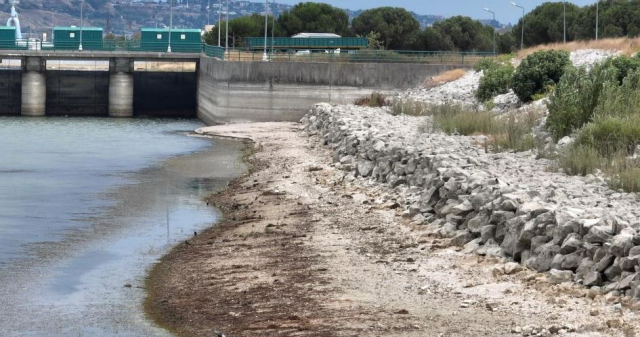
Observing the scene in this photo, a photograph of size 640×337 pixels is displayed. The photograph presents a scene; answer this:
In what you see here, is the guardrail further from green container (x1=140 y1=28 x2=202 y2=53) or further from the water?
the water

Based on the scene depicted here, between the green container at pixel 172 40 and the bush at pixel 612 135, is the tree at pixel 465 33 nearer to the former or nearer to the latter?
the green container at pixel 172 40

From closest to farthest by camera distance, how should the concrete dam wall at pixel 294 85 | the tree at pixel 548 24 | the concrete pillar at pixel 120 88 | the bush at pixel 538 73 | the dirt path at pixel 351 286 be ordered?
the dirt path at pixel 351 286, the bush at pixel 538 73, the concrete dam wall at pixel 294 85, the concrete pillar at pixel 120 88, the tree at pixel 548 24

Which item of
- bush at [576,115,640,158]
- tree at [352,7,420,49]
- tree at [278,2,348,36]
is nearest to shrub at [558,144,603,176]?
bush at [576,115,640,158]

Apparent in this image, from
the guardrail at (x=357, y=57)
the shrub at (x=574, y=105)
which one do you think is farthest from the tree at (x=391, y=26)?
the shrub at (x=574, y=105)

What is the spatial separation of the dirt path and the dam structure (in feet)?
113

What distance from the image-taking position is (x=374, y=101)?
55625 mm

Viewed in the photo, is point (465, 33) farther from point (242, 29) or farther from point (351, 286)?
point (351, 286)

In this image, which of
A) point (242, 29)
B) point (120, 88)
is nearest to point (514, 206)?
point (120, 88)

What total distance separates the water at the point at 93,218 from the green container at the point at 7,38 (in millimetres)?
19746

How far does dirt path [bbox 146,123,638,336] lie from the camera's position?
13984 mm

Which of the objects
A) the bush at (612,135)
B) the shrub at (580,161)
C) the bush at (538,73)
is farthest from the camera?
the bush at (538,73)

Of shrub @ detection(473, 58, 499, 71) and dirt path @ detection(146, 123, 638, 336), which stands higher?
shrub @ detection(473, 58, 499, 71)

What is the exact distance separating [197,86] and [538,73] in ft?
103

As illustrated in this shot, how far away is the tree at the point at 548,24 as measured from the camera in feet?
297
